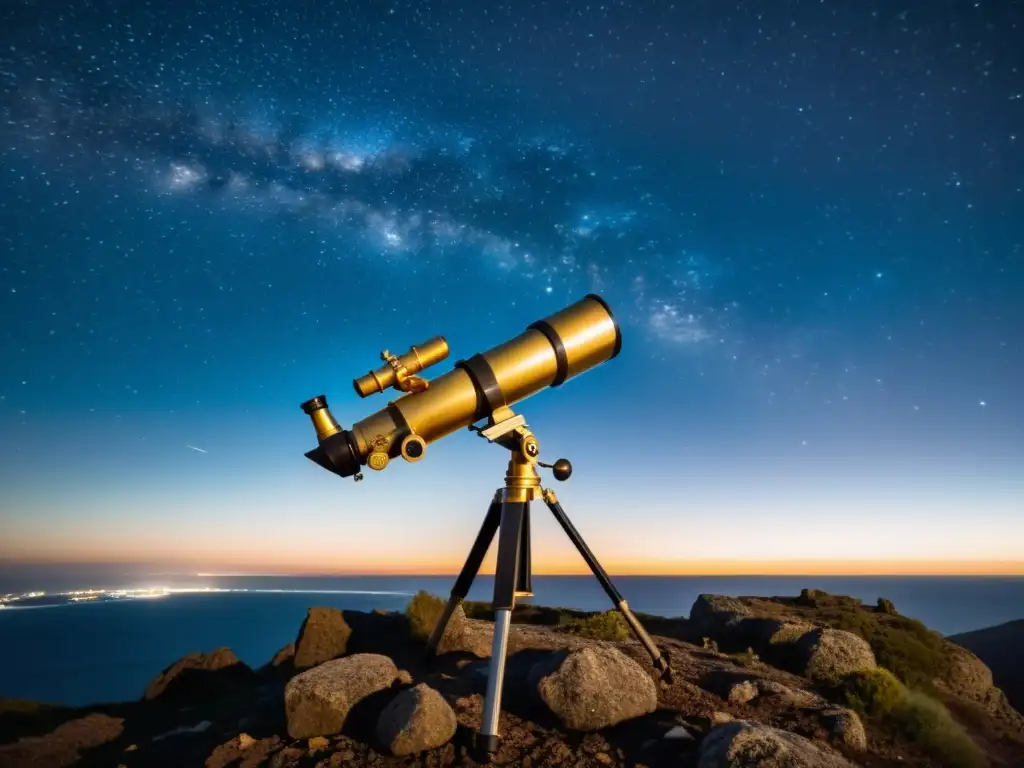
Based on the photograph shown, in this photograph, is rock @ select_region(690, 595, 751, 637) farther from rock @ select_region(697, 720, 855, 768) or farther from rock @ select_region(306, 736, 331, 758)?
rock @ select_region(306, 736, 331, 758)

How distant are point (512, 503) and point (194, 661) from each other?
8.75 metres

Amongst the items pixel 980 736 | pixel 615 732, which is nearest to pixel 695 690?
pixel 615 732

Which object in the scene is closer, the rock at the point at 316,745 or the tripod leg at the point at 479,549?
the rock at the point at 316,745

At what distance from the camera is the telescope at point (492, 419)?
6.25 m

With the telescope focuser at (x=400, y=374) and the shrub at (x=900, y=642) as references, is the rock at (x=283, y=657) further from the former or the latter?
the shrub at (x=900, y=642)

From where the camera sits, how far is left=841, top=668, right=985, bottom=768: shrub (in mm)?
6711

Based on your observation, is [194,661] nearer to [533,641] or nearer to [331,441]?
[533,641]

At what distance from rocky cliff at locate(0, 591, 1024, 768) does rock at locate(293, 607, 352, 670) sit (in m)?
0.02

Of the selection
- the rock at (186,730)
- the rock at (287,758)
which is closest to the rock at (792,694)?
the rock at (287,758)

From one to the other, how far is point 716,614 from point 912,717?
685cm

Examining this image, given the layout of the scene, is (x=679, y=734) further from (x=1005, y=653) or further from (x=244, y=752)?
(x=1005, y=653)

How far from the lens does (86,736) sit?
8.44 metres

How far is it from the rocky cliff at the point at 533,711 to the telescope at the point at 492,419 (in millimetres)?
1164

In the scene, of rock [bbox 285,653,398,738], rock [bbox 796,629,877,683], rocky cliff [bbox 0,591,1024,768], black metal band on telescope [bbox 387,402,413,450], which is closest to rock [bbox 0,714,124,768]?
rocky cliff [bbox 0,591,1024,768]
